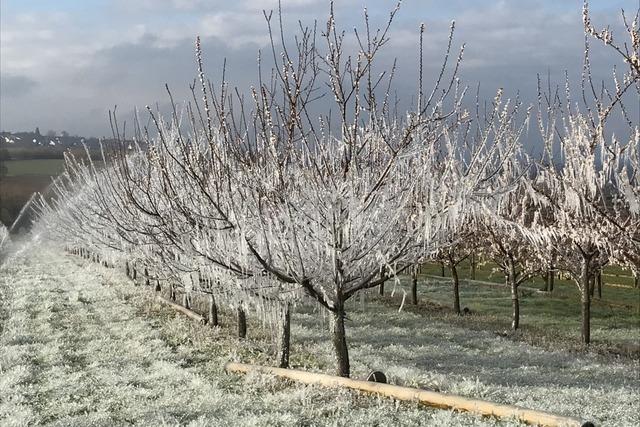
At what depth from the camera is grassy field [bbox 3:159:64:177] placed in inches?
5423

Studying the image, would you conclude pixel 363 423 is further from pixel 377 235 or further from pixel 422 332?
pixel 422 332

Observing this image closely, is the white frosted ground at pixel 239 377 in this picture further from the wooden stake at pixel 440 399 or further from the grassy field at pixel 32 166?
the grassy field at pixel 32 166

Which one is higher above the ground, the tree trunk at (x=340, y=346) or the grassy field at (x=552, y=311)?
the tree trunk at (x=340, y=346)

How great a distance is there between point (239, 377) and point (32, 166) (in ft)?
484

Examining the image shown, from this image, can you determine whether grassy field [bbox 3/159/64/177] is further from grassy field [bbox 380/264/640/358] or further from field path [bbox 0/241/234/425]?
field path [bbox 0/241/234/425]

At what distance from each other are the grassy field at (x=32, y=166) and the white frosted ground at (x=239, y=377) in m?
122

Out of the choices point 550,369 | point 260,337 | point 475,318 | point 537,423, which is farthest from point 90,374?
point 475,318

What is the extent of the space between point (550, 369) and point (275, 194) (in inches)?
436

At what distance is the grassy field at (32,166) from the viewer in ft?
452

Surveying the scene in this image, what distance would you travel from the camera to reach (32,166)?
144 meters

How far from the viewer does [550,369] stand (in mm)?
17469

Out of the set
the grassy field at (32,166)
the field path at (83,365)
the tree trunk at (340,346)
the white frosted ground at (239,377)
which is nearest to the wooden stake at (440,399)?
the white frosted ground at (239,377)

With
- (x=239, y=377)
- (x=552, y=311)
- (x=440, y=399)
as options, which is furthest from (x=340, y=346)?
(x=552, y=311)

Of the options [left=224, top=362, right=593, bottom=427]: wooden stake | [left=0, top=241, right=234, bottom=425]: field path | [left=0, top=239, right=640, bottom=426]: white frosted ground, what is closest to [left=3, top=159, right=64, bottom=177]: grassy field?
[left=0, top=241, right=234, bottom=425]: field path
